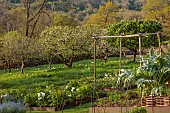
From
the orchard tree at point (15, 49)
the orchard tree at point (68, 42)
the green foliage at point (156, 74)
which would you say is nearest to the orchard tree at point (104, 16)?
the orchard tree at point (68, 42)

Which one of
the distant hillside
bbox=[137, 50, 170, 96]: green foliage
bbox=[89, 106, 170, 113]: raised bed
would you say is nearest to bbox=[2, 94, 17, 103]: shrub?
bbox=[89, 106, 170, 113]: raised bed

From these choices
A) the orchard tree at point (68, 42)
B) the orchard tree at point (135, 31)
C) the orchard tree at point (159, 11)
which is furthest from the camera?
the orchard tree at point (159, 11)

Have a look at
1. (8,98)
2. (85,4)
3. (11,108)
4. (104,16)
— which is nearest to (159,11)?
(104,16)

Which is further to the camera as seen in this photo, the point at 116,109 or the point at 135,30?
the point at 135,30

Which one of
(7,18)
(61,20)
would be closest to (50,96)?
(61,20)

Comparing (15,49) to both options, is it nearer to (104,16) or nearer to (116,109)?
(116,109)

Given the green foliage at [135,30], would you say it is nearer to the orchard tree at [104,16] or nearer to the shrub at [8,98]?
the shrub at [8,98]

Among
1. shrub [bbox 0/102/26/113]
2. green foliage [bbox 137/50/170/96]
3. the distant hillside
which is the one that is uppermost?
the distant hillside

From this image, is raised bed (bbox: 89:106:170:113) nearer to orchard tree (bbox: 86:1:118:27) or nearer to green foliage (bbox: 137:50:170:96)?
green foliage (bbox: 137:50:170:96)

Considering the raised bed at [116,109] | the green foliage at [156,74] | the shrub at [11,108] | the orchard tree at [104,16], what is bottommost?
the raised bed at [116,109]

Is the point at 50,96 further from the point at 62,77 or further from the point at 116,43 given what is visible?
the point at 116,43

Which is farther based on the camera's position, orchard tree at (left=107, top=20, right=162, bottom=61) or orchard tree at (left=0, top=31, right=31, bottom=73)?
orchard tree at (left=107, top=20, right=162, bottom=61)

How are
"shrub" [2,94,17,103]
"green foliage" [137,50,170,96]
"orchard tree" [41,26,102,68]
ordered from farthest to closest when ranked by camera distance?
"orchard tree" [41,26,102,68] < "shrub" [2,94,17,103] < "green foliage" [137,50,170,96]

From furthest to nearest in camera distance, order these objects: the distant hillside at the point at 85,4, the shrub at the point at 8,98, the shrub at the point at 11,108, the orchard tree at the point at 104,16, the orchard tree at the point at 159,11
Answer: the distant hillside at the point at 85,4 < the orchard tree at the point at 104,16 < the orchard tree at the point at 159,11 < the shrub at the point at 8,98 < the shrub at the point at 11,108
